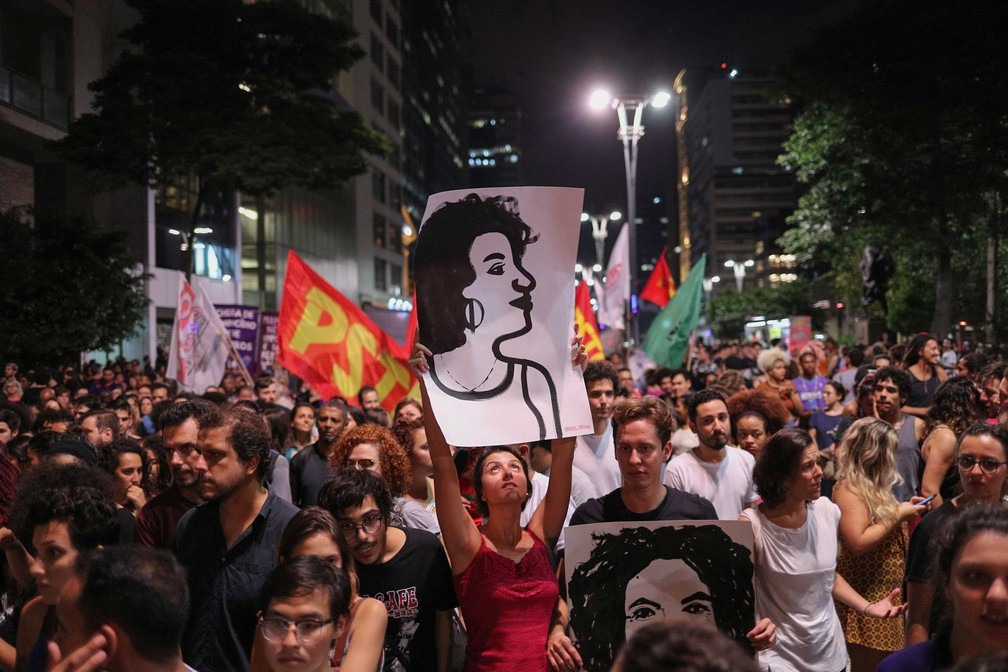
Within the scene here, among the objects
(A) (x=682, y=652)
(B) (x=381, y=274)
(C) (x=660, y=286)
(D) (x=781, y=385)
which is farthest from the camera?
(B) (x=381, y=274)

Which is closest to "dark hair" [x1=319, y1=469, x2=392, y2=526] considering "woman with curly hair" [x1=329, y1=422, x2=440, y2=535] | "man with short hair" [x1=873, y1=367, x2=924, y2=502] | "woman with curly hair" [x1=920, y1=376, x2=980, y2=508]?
"woman with curly hair" [x1=329, y1=422, x2=440, y2=535]

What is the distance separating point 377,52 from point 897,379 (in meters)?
58.9

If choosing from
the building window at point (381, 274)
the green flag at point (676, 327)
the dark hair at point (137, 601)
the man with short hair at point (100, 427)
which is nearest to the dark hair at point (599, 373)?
the man with short hair at point (100, 427)

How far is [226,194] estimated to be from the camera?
38.5 metres

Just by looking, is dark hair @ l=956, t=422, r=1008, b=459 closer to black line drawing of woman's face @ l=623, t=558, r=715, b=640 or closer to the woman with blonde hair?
the woman with blonde hair

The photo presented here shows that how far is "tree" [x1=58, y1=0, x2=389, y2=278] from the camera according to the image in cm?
2462

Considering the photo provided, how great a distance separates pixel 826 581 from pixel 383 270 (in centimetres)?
5923

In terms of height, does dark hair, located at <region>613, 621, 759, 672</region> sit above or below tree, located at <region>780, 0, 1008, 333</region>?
below

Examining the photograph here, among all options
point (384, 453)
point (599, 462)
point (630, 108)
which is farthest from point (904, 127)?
point (384, 453)

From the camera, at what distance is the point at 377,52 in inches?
2453

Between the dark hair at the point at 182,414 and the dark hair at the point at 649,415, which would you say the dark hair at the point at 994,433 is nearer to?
the dark hair at the point at 649,415

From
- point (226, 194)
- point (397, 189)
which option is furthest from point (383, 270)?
point (226, 194)

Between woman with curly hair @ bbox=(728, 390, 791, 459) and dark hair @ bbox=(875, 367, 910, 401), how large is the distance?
84cm

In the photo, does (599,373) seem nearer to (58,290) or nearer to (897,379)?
(897,379)
